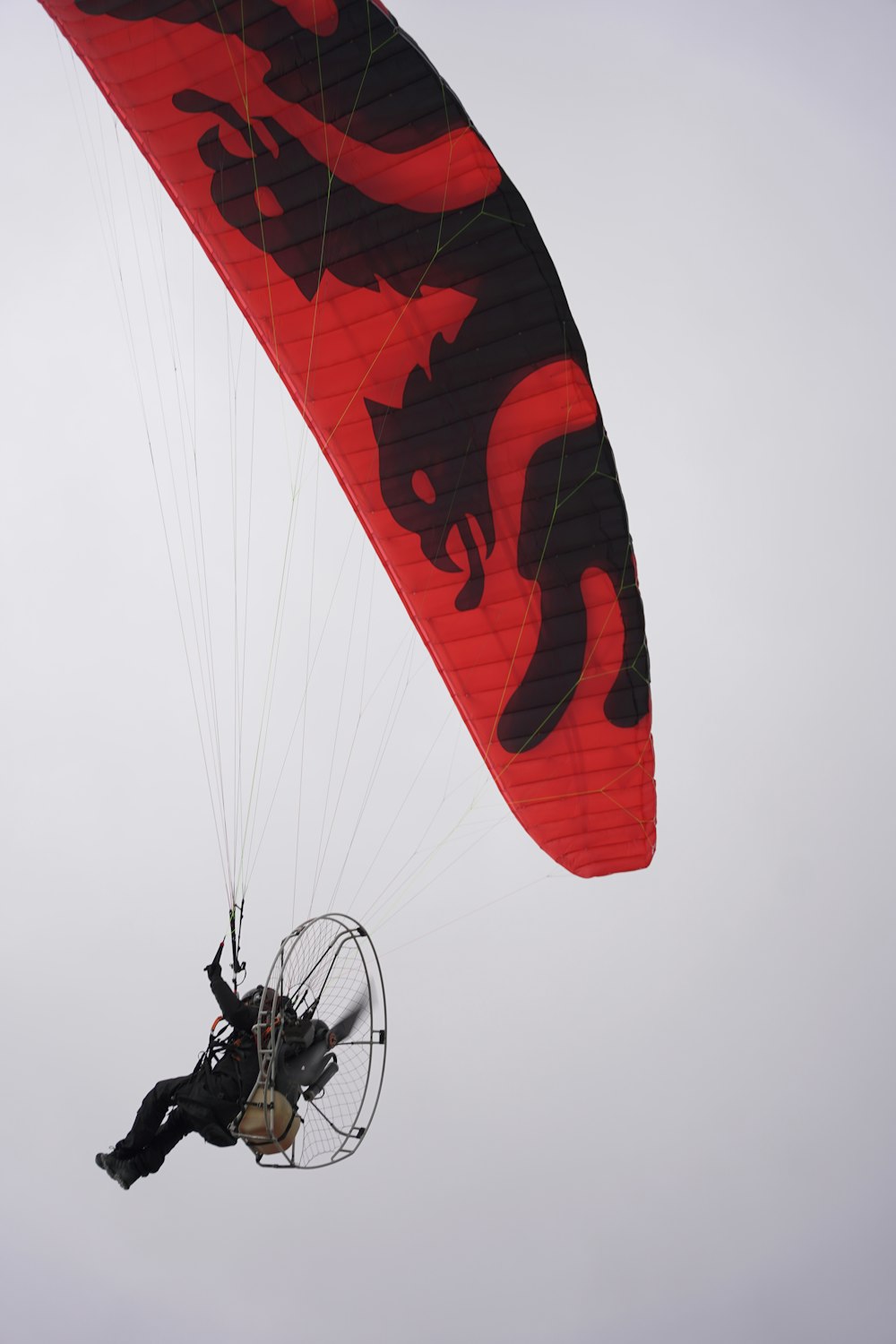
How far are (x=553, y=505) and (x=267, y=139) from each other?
2.83 m

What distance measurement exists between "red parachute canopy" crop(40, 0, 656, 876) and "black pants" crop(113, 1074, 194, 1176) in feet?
11.6

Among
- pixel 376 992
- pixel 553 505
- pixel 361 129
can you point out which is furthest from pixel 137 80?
pixel 376 992

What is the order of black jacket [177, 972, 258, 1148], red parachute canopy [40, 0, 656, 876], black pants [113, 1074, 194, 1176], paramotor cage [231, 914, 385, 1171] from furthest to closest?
1. red parachute canopy [40, 0, 656, 876]
2. black pants [113, 1074, 194, 1176]
3. black jacket [177, 972, 258, 1148]
4. paramotor cage [231, 914, 385, 1171]

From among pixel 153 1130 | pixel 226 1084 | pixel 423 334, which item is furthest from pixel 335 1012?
pixel 423 334

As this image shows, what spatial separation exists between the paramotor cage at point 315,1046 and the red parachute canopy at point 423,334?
260 centimetres

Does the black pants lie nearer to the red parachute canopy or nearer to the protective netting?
the protective netting

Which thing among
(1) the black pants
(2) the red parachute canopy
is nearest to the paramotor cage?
(1) the black pants

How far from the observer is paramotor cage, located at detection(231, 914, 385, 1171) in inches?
→ 232

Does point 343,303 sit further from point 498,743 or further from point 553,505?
point 498,743

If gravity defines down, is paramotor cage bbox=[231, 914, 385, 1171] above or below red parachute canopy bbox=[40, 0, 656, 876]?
below

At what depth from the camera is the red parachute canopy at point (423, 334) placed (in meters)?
6.75

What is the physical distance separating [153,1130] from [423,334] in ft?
16.2

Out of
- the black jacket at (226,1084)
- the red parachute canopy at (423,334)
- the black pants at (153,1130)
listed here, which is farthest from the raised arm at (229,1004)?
the red parachute canopy at (423,334)

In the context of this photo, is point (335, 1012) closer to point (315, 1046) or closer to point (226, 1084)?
point (315, 1046)
